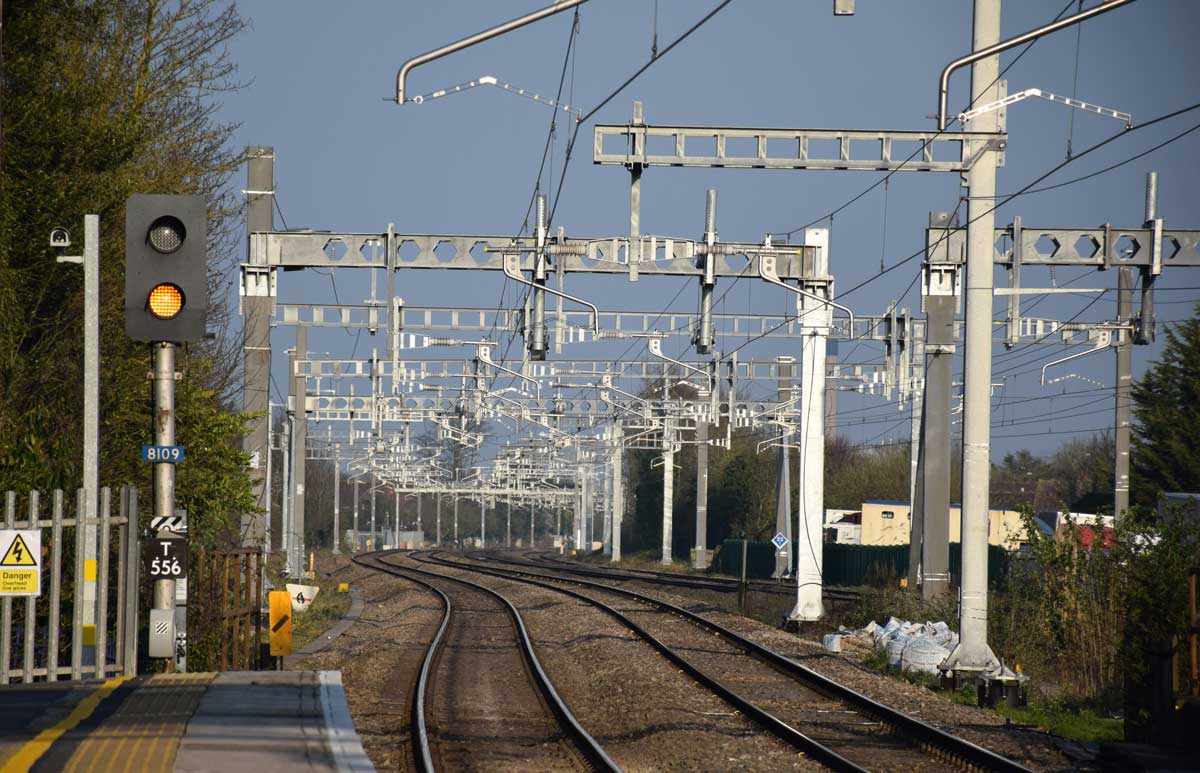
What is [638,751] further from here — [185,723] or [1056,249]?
[1056,249]

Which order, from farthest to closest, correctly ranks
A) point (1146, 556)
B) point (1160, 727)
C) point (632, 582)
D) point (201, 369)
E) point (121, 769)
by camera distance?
point (632, 582)
point (201, 369)
point (1146, 556)
point (1160, 727)
point (121, 769)

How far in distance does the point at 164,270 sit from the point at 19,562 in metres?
2.92

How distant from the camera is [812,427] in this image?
26797 mm

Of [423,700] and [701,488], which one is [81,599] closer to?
[423,700]

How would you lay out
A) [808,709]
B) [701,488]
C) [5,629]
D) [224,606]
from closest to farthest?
[5,629], [808,709], [224,606], [701,488]

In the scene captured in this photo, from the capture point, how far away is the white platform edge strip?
318 inches

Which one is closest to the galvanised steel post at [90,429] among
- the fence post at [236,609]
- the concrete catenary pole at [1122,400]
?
the fence post at [236,609]

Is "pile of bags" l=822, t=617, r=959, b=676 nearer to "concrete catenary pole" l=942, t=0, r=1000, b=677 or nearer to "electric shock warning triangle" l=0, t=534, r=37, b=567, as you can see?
"concrete catenary pole" l=942, t=0, r=1000, b=677

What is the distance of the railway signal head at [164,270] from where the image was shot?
10891mm

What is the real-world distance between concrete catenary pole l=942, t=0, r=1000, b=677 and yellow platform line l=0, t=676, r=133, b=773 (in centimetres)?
1115

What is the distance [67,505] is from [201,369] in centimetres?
512

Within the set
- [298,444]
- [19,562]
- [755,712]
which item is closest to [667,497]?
[298,444]

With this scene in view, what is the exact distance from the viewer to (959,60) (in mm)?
14164

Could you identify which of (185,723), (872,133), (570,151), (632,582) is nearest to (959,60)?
(872,133)
